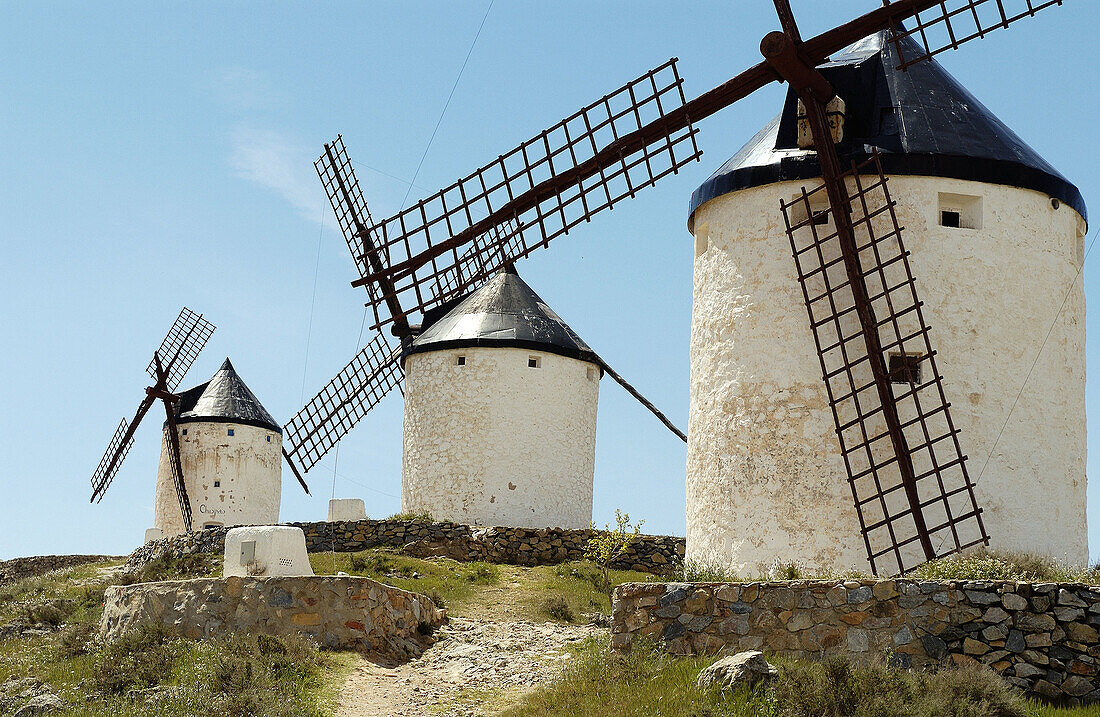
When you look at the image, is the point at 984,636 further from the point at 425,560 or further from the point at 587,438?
the point at 587,438

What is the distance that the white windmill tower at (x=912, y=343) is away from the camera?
12828 mm

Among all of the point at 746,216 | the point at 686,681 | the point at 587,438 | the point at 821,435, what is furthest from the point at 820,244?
the point at 587,438

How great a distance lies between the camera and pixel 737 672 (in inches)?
383

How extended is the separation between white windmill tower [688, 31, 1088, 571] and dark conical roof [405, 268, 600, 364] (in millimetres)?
8465

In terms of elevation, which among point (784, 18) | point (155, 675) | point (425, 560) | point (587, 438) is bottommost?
point (155, 675)

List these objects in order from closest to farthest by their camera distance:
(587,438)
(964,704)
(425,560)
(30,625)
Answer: (964,704)
(30,625)
(425,560)
(587,438)

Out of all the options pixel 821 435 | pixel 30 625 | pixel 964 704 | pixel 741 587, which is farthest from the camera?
pixel 30 625

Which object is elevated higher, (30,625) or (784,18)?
(784,18)

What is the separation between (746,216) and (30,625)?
10681 mm

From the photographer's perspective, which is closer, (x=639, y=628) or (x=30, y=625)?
(x=639, y=628)

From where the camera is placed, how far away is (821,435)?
511 inches

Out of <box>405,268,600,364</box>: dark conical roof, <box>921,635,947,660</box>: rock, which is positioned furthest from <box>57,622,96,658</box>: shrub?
<box>405,268,600,364</box>: dark conical roof

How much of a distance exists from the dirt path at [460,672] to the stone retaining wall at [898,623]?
4.26ft

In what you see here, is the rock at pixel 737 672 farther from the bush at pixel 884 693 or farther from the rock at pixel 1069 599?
the rock at pixel 1069 599
